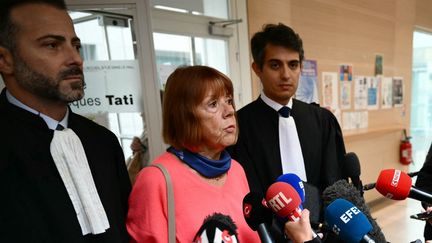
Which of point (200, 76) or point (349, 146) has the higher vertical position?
point (200, 76)

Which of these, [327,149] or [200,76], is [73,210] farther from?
[327,149]

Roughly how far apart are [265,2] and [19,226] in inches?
92.2

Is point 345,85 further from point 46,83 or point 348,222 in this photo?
point 46,83

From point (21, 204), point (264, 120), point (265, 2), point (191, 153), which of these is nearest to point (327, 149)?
point (264, 120)

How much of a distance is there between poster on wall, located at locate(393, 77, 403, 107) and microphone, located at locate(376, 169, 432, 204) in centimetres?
359

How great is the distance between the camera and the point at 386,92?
3771 millimetres

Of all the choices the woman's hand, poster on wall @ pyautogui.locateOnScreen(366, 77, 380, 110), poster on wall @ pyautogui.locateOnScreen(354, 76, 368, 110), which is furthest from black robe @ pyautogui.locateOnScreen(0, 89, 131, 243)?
poster on wall @ pyautogui.locateOnScreen(366, 77, 380, 110)

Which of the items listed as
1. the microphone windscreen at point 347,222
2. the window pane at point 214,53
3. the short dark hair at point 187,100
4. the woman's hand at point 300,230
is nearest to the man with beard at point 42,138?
the short dark hair at point 187,100

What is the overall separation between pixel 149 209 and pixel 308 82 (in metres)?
2.38

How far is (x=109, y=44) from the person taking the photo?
1717 millimetres

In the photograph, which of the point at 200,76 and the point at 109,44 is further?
the point at 109,44

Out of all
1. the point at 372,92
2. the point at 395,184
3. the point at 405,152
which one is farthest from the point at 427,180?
the point at 405,152

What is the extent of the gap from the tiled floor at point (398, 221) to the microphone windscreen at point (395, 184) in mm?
2073

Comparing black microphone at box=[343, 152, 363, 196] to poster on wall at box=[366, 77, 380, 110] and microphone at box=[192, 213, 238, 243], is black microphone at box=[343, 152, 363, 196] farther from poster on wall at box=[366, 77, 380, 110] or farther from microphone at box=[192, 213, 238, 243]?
poster on wall at box=[366, 77, 380, 110]
